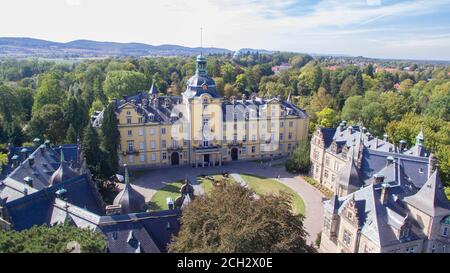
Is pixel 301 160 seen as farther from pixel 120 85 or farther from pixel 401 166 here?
pixel 120 85

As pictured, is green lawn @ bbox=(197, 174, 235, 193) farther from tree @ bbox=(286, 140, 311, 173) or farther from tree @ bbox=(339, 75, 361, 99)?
tree @ bbox=(339, 75, 361, 99)

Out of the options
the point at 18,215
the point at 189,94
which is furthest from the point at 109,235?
the point at 189,94

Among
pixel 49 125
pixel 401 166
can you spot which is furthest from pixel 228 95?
pixel 401 166

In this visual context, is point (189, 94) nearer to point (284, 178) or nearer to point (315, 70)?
point (284, 178)

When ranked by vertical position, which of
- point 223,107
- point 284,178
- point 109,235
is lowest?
point 284,178

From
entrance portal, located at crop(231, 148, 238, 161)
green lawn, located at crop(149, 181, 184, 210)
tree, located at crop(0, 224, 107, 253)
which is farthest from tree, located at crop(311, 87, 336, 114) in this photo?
tree, located at crop(0, 224, 107, 253)

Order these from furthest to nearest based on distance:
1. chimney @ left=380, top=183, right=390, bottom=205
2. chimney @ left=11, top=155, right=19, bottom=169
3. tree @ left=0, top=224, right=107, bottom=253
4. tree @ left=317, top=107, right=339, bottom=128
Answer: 1. tree @ left=317, top=107, right=339, bottom=128
2. chimney @ left=11, top=155, right=19, bottom=169
3. chimney @ left=380, top=183, right=390, bottom=205
4. tree @ left=0, top=224, right=107, bottom=253
